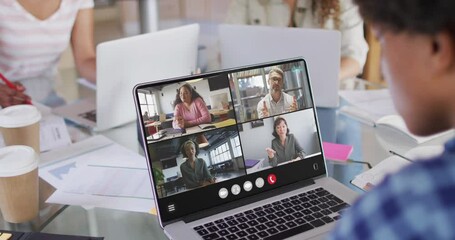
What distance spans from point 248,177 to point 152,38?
1.88 feet

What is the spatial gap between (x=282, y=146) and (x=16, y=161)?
527 millimetres

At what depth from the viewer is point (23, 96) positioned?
1451mm

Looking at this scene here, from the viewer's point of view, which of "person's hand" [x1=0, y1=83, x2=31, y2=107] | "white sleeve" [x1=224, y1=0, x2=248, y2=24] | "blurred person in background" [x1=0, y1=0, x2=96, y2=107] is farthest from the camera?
"white sleeve" [x1=224, y1=0, x2=248, y2=24]

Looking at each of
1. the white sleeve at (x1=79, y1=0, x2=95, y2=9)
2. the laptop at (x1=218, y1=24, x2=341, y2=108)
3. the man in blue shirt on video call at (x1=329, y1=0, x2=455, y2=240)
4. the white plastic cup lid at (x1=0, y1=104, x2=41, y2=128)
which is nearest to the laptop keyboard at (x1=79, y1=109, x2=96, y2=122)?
the white plastic cup lid at (x1=0, y1=104, x2=41, y2=128)

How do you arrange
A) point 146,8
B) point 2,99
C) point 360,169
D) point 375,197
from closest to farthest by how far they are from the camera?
point 375,197, point 360,169, point 2,99, point 146,8

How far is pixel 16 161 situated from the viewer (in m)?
1.00

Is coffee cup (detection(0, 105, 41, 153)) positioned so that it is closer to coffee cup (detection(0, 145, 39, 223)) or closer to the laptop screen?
coffee cup (detection(0, 145, 39, 223))

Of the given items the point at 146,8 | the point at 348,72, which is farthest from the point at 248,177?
the point at 146,8

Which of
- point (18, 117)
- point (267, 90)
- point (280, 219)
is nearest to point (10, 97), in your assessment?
point (18, 117)

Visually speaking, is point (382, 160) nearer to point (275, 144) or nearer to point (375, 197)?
point (275, 144)

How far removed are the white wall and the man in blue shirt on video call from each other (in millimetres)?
481

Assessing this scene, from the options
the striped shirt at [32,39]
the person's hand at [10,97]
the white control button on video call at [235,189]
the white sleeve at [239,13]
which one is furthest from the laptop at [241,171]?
the white sleeve at [239,13]

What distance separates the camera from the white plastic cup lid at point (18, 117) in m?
1.18

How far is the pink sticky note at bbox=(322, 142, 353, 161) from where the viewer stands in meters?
1.29
